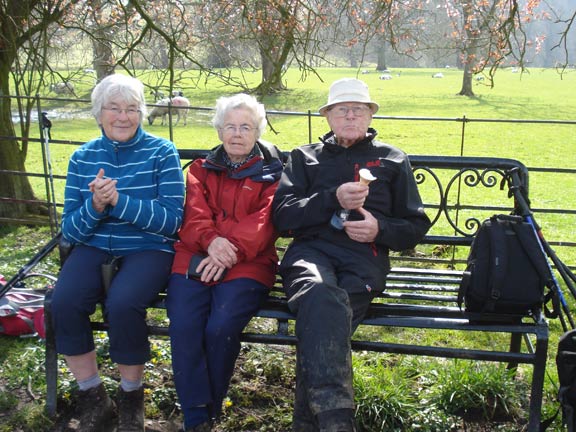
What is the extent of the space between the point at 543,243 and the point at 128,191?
6.17 feet

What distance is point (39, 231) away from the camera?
636cm

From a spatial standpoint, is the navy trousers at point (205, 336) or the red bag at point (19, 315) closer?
the navy trousers at point (205, 336)

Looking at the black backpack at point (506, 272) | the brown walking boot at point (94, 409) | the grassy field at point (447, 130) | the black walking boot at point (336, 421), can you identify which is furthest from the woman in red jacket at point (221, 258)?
the grassy field at point (447, 130)

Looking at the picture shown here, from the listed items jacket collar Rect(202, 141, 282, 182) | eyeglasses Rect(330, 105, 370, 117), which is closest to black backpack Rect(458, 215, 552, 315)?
eyeglasses Rect(330, 105, 370, 117)

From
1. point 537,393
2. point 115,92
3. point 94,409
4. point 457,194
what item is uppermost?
point 115,92

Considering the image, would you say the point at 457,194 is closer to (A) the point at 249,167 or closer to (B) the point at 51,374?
(A) the point at 249,167

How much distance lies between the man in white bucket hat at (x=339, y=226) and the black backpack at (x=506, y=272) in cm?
36

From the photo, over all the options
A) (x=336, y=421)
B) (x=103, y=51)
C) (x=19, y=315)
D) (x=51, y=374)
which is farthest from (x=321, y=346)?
(x=103, y=51)

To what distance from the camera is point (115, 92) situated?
9.87 feet

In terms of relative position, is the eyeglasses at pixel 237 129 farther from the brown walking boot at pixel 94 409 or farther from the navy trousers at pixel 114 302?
the brown walking boot at pixel 94 409

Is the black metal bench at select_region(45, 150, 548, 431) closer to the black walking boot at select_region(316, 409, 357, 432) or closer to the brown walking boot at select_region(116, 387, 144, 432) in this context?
the brown walking boot at select_region(116, 387, 144, 432)

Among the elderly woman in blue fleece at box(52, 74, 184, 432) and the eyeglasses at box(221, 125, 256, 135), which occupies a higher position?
the eyeglasses at box(221, 125, 256, 135)

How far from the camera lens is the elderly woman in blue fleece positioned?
109 inches

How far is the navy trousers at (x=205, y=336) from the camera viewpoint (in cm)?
259
